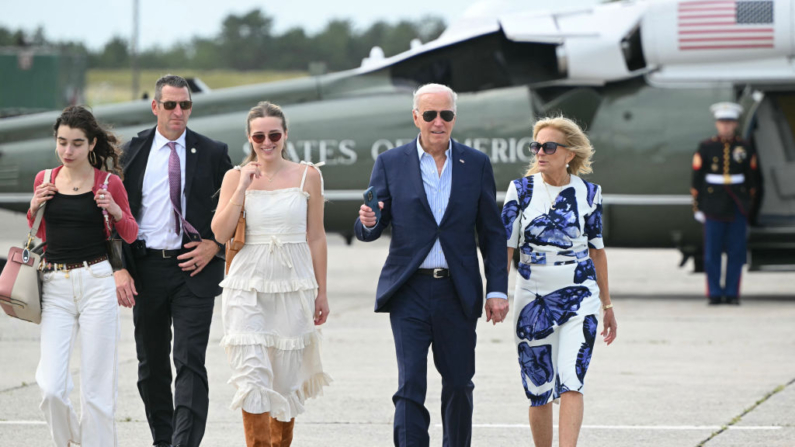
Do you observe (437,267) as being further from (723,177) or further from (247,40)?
(247,40)

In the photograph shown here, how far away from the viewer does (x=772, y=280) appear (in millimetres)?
15625

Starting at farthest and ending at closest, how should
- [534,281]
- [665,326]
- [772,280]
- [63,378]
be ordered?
[772,280], [665,326], [534,281], [63,378]

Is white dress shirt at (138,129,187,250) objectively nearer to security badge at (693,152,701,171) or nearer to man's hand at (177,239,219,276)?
man's hand at (177,239,219,276)

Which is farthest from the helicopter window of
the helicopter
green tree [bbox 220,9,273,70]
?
green tree [bbox 220,9,273,70]

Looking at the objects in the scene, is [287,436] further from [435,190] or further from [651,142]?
[651,142]

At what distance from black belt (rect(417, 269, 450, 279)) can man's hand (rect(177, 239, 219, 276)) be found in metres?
1.13

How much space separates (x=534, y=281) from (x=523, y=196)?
1.31 ft

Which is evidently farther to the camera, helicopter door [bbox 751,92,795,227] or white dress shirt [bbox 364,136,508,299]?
helicopter door [bbox 751,92,795,227]

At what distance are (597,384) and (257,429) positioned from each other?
130 inches

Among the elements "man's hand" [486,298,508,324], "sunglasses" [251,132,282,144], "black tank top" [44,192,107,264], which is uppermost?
"sunglasses" [251,132,282,144]

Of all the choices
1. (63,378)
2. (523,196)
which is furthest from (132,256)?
(523,196)

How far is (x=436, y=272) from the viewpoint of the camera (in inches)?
197

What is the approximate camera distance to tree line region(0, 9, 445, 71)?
8469 cm

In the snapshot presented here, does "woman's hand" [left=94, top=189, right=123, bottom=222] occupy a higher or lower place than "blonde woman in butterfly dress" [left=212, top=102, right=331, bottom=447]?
higher
